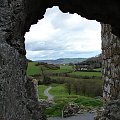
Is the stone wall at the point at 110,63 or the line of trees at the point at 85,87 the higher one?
the stone wall at the point at 110,63

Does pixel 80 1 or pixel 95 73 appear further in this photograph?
pixel 95 73

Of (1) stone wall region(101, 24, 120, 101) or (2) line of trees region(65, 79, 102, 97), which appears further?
(2) line of trees region(65, 79, 102, 97)

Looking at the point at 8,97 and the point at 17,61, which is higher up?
the point at 17,61

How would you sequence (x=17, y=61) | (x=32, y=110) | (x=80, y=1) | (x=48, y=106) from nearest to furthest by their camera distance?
(x=17, y=61), (x=32, y=110), (x=80, y=1), (x=48, y=106)

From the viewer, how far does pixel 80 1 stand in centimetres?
532

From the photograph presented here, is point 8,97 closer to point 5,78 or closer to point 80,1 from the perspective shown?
point 5,78

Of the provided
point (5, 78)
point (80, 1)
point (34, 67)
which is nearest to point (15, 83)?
point (5, 78)

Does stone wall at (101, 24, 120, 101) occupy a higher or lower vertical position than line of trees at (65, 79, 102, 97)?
higher

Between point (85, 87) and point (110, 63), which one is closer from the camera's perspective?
point (110, 63)

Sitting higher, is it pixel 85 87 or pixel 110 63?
pixel 110 63

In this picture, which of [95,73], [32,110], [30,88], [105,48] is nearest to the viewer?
→ [32,110]

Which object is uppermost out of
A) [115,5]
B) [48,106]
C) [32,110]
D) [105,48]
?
[115,5]

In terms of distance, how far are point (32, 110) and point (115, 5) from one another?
2.55m

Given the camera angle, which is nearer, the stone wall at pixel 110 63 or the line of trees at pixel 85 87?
the stone wall at pixel 110 63
